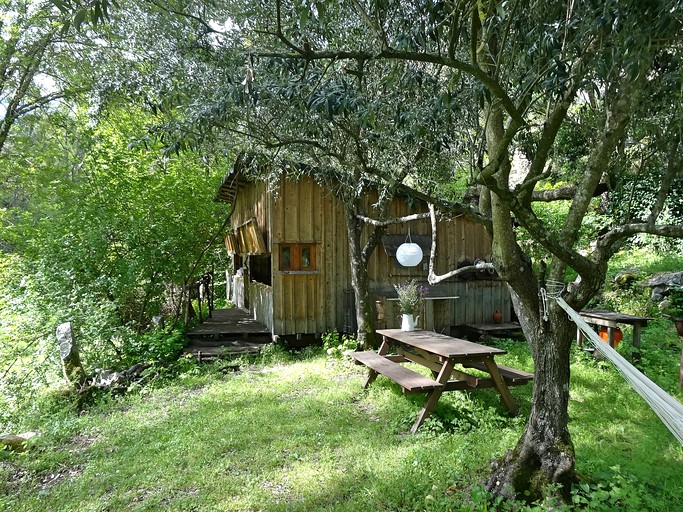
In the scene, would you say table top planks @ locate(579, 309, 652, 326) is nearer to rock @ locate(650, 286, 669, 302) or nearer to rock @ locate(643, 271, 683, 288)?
rock @ locate(650, 286, 669, 302)

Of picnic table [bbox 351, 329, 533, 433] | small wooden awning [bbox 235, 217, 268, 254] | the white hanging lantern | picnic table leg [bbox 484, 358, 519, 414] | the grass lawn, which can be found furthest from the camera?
small wooden awning [bbox 235, 217, 268, 254]

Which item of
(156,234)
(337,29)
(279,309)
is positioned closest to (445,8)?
(337,29)

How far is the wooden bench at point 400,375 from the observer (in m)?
4.35

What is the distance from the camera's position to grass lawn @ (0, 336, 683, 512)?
10.7 ft

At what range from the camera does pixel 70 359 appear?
5.91 meters

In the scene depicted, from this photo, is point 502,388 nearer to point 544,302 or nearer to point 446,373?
point 446,373

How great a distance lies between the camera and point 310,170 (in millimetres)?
7426

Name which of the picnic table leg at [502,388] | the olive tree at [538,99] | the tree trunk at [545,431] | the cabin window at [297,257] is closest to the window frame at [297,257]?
the cabin window at [297,257]

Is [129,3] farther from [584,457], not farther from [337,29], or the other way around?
[584,457]

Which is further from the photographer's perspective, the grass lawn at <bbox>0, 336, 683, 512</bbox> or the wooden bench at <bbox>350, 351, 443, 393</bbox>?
the wooden bench at <bbox>350, 351, 443, 393</bbox>


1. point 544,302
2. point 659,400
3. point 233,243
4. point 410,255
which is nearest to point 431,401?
point 544,302

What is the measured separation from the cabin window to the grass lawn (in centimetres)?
249

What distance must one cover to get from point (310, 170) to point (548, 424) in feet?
18.1

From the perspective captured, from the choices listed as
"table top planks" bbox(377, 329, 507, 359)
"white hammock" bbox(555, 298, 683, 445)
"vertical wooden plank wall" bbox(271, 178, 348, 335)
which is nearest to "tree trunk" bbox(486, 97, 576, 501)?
"white hammock" bbox(555, 298, 683, 445)
